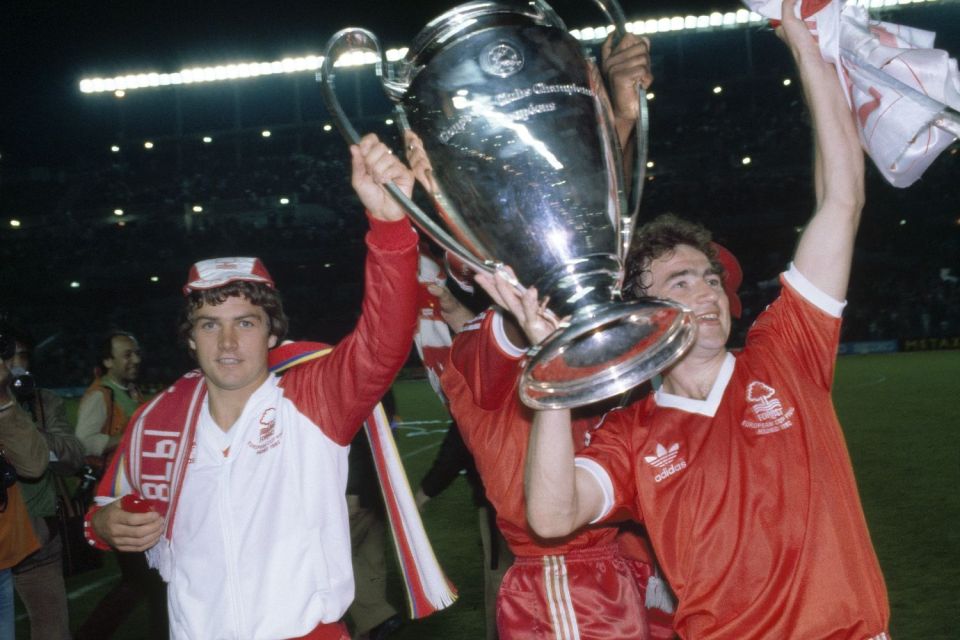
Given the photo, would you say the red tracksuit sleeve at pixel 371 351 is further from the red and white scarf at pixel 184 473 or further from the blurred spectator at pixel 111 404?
the blurred spectator at pixel 111 404

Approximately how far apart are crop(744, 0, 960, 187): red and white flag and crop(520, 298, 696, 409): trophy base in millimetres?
667

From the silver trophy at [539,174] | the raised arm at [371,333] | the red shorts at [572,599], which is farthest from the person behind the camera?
the red shorts at [572,599]

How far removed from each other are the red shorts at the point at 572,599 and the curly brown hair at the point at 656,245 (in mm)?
824

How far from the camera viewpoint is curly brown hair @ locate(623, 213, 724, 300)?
2.29 m

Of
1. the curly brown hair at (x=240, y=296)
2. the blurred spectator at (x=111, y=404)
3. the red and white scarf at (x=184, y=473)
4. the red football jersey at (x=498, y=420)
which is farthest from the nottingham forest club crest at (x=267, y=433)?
the blurred spectator at (x=111, y=404)

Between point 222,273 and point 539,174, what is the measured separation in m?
1.37

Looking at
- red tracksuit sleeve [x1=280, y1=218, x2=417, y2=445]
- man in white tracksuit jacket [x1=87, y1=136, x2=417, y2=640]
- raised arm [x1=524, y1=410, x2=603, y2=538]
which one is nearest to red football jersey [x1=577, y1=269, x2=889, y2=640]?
raised arm [x1=524, y1=410, x2=603, y2=538]

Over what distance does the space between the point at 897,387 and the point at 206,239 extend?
22.9 metres

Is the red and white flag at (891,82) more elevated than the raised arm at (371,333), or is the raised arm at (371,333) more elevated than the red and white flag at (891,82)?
the red and white flag at (891,82)

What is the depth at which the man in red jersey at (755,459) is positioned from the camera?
6.10 ft

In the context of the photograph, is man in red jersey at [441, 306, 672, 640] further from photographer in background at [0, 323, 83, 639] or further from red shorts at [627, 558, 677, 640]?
photographer in background at [0, 323, 83, 639]

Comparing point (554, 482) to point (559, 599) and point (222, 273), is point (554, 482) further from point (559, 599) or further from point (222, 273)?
point (222, 273)

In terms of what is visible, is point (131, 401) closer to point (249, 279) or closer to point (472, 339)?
point (249, 279)

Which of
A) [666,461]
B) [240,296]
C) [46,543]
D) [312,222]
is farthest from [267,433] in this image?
[312,222]
